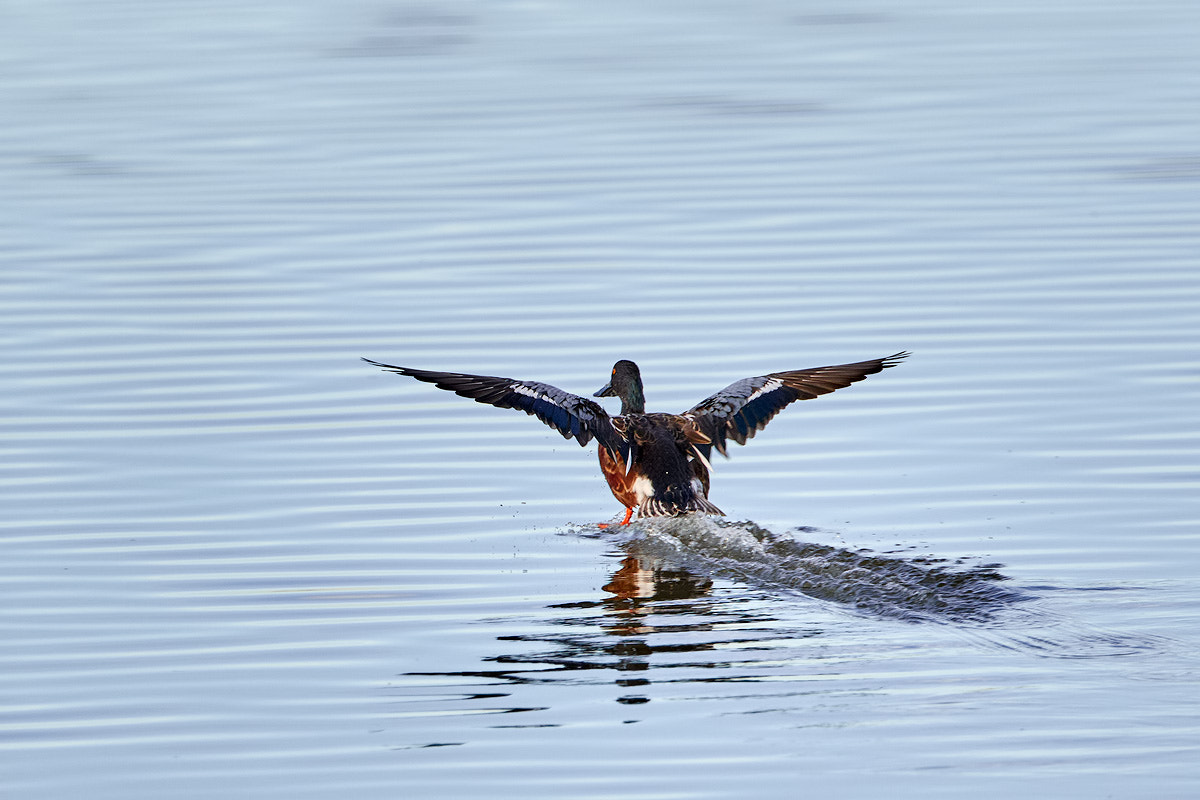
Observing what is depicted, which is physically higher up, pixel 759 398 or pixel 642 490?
pixel 759 398

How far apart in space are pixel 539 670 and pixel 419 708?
561 mm

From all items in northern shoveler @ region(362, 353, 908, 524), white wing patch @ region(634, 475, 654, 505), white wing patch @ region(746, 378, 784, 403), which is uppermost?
white wing patch @ region(746, 378, 784, 403)

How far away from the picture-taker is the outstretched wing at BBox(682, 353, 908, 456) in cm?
1014

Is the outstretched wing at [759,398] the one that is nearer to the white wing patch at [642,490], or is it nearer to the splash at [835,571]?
the white wing patch at [642,490]

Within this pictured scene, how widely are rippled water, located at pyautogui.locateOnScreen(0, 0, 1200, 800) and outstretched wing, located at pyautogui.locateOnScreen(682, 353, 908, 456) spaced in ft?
1.18

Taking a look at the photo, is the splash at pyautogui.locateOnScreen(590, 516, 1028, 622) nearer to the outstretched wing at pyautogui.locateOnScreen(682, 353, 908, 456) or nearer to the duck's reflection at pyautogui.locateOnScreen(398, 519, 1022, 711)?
the duck's reflection at pyautogui.locateOnScreen(398, 519, 1022, 711)

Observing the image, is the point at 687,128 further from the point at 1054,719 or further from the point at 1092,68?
the point at 1054,719

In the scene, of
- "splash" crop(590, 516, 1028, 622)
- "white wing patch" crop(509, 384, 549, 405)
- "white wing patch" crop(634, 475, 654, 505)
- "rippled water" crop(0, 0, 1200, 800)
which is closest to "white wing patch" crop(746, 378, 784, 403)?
"rippled water" crop(0, 0, 1200, 800)

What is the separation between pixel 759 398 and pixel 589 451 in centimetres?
150

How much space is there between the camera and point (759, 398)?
33.3 ft

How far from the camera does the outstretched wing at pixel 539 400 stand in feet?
31.6

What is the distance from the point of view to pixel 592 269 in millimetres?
14305

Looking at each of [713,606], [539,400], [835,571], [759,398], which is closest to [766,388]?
[759,398]

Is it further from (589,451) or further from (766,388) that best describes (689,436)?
(589,451)
